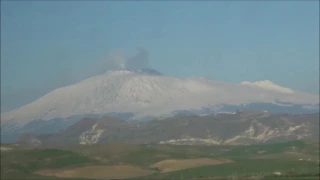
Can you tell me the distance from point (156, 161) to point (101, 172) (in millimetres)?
29362

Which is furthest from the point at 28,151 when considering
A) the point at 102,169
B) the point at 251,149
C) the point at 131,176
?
the point at 251,149

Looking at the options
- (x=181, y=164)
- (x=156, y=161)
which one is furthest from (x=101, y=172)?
(x=156, y=161)

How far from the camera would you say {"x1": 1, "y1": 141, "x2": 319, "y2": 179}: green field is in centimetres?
9599

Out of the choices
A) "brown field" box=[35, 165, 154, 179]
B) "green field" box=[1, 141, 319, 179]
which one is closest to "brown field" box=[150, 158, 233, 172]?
"green field" box=[1, 141, 319, 179]

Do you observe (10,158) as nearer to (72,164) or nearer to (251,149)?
(72,164)

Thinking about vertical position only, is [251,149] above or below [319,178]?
above

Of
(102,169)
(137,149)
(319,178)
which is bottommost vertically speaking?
(319,178)

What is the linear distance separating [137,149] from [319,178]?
87.3 m

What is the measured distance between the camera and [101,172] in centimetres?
10800

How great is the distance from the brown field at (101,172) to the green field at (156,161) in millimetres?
2820

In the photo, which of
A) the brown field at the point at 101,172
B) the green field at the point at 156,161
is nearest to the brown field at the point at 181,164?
the green field at the point at 156,161

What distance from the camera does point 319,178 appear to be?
234 feet

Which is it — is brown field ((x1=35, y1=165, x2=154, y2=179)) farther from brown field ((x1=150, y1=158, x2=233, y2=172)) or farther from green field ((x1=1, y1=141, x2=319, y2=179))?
brown field ((x1=150, y1=158, x2=233, y2=172))

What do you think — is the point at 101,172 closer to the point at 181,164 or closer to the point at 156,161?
the point at 181,164
